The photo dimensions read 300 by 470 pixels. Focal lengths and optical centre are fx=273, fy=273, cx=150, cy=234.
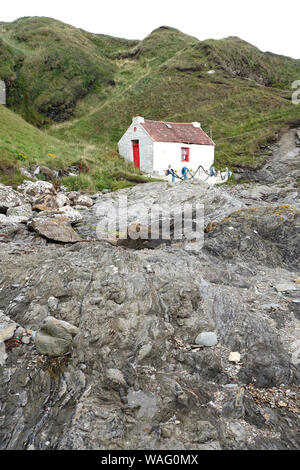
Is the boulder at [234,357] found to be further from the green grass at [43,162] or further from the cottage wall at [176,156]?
the cottage wall at [176,156]

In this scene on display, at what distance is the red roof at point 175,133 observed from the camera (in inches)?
1008

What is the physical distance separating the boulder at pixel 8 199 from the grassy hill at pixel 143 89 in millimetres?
14877

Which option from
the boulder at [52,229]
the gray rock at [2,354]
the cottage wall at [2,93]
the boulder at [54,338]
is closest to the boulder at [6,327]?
the gray rock at [2,354]

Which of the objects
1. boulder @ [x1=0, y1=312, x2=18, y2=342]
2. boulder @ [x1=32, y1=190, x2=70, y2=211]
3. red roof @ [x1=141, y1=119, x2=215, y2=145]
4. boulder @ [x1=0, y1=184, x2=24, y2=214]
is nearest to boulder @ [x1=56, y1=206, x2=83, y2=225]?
boulder @ [x1=32, y1=190, x2=70, y2=211]

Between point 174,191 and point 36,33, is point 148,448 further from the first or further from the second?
point 36,33

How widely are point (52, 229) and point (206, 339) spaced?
20.5 feet

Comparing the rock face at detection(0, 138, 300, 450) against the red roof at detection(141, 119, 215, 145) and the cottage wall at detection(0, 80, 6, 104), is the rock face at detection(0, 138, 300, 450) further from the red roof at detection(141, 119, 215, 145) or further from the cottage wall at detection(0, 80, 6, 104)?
the cottage wall at detection(0, 80, 6, 104)

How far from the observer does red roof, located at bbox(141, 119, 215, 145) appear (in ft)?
84.0

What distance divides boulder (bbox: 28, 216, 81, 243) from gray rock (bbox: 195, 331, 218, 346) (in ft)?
18.0

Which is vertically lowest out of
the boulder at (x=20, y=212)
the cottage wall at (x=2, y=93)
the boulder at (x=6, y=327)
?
the boulder at (x=6, y=327)

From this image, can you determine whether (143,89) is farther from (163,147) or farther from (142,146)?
(163,147)

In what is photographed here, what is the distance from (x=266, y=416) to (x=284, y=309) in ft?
8.17

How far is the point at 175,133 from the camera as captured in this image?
89.3 feet

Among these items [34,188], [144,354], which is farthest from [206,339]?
[34,188]
